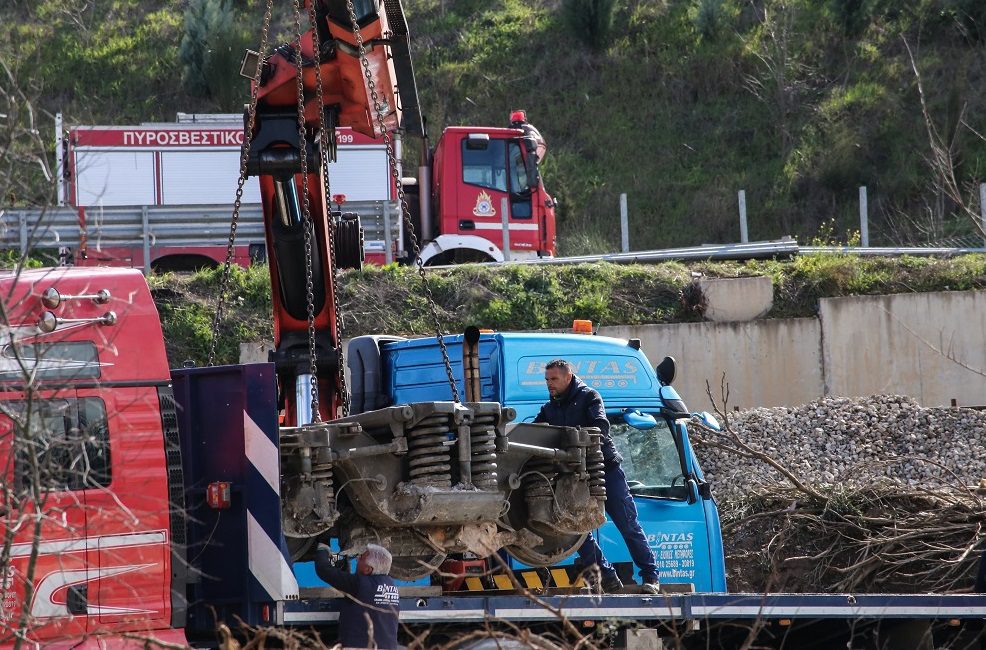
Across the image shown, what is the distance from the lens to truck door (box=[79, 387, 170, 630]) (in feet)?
21.7

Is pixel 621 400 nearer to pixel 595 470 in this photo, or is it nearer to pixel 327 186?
pixel 595 470

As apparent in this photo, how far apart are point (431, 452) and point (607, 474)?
1.90m

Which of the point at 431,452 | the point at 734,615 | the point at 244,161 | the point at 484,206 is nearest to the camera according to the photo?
the point at 431,452

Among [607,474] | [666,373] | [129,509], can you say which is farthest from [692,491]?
[129,509]

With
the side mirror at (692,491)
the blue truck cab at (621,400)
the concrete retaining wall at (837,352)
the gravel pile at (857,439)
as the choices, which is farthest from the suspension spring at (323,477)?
the concrete retaining wall at (837,352)

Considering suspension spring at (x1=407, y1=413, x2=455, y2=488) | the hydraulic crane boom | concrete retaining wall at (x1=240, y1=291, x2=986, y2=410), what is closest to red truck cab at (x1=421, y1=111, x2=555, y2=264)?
concrete retaining wall at (x1=240, y1=291, x2=986, y2=410)

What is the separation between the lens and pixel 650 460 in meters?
10.1

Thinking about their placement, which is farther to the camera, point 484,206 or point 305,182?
point 484,206

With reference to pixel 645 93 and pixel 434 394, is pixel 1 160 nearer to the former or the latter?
pixel 434 394

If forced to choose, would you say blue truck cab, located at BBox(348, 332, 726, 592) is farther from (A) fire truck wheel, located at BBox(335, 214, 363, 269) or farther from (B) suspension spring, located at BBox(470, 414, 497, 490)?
(B) suspension spring, located at BBox(470, 414, 497, 490)

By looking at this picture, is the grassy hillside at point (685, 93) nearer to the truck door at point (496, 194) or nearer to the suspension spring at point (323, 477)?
the truck door at point (496, 194)

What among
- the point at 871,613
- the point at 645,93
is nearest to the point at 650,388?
the point at 871,613

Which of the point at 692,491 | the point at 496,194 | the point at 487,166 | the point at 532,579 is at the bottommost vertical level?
the point at 532,579

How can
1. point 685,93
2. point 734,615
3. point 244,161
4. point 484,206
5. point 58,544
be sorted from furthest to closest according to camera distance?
point 685,93, point 484,206, point 244,161, point 734,615, point 58,544
